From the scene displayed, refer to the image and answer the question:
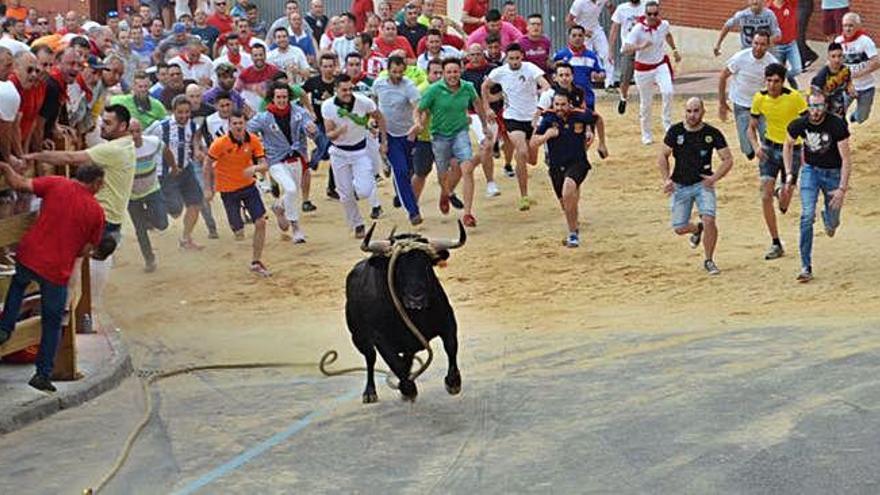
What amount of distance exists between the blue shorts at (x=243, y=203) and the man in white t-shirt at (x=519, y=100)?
10.1ft

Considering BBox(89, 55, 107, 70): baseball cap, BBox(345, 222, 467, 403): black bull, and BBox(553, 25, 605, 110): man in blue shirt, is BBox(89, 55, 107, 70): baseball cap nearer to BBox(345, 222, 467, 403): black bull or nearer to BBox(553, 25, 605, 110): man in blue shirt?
BBox(553, 25, 605, 110): man in blue shirt

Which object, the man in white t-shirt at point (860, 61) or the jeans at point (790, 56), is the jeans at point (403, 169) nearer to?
the man in white t-shirt at point (860, 61)

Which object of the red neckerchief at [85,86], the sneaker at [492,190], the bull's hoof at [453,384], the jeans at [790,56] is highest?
the red neckerchief at [85,86]

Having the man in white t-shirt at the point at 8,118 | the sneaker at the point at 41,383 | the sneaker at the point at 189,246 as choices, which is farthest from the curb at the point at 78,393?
the sneaker at the point at 189,246

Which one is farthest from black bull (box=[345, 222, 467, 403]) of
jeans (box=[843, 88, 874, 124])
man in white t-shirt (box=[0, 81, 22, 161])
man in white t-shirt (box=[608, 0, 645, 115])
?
man in white t-shirt (box=[608, 0, 645, 115])

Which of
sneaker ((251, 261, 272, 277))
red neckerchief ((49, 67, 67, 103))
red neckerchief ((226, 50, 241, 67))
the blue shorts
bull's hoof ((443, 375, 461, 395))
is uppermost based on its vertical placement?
red neckerchief ((49, 67, 67, 103))

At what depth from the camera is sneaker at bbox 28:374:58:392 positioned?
12508 mm

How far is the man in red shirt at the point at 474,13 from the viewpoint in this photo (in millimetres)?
25938

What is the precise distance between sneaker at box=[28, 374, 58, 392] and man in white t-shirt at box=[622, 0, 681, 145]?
477 inches

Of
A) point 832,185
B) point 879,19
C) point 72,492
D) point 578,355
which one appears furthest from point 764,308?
point 879,19

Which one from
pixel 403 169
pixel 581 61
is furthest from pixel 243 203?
pixel 581 61

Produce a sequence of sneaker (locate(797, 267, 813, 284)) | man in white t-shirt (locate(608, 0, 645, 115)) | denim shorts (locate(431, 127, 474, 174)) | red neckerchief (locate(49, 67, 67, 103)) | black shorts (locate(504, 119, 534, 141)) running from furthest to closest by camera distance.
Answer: man in white t-shirt (locate(608, 0, 645, 115)) < black shorts (locate(504, 119, 534, 141)) < denim shorts (locate(431, 127, 474, 174)) < sneaker (locate(797, 267, 813, 284)) < red neckerchief (locate(49, 67, 67, 103))

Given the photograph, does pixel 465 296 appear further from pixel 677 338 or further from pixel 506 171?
pixel 506 171

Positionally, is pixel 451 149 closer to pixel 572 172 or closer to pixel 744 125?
pixel 572 172
